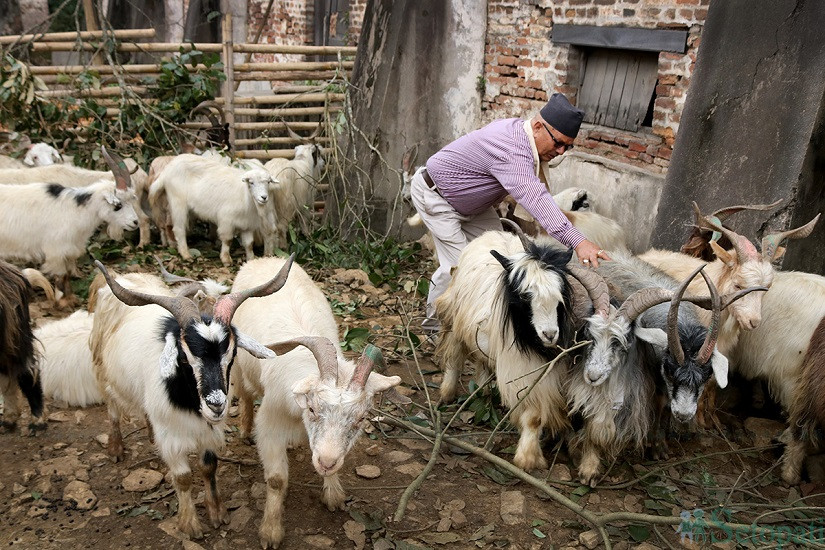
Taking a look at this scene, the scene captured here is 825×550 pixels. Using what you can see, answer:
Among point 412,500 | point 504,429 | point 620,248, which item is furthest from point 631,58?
point 412,500

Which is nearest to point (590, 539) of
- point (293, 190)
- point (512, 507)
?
point (512, 507)

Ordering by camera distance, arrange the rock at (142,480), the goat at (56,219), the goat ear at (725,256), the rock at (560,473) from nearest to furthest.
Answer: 1. the rock at (142,480)
2. the rock at (560,473)
3. the goat ear at (725,256)
4. the goat at (56,219)

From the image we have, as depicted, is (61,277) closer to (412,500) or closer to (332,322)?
(332,322)

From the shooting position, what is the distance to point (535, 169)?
4852 mm

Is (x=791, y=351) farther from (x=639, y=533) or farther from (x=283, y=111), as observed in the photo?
(x=283, y=111)

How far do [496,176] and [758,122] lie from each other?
2.12m

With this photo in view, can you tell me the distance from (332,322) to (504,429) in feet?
4.72

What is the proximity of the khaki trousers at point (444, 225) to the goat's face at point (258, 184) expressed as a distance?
2.43 meters

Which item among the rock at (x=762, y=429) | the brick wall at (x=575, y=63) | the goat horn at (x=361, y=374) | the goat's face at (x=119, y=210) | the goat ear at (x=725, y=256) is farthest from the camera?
the goat's face at (x=119, y=210)

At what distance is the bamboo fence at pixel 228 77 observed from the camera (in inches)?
343

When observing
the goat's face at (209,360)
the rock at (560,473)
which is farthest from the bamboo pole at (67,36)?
the rock at (560,473)

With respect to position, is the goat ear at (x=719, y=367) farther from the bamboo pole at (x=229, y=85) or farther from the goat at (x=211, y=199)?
the bamboo pole at (x=229, y=85)

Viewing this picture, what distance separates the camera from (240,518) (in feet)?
12.9

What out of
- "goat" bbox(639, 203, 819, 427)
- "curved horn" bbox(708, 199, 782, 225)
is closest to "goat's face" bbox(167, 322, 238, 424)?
"goat" bbox(639, 203, 819, 427)
